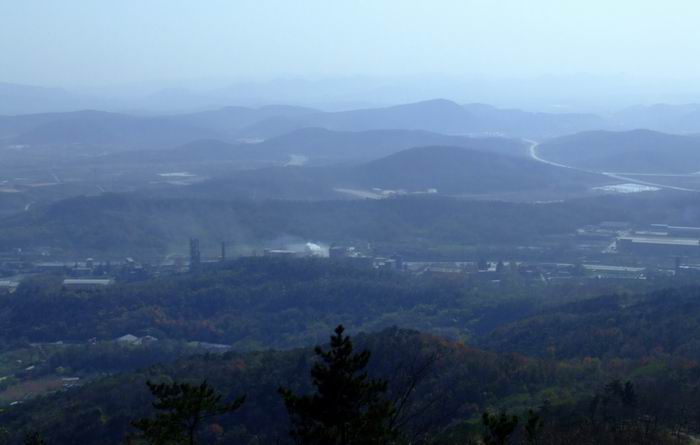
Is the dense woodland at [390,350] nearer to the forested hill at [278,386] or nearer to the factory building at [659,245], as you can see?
the forested hill at [278,386]

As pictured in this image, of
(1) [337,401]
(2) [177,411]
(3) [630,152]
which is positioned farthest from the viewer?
(3) [630,152]

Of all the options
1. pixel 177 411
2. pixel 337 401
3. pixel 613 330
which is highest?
pixel 337 401

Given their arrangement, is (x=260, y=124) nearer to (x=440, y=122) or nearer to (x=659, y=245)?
(x=440, y=122)

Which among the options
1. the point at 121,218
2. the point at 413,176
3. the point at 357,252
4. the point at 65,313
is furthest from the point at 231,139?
the point at 65,313

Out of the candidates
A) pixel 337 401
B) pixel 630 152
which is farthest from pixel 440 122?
pixel 337 401

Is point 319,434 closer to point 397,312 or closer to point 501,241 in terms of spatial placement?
point 397,312

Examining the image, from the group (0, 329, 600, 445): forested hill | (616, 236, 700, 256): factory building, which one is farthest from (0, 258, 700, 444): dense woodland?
(616, 236, 700, 256): factory building

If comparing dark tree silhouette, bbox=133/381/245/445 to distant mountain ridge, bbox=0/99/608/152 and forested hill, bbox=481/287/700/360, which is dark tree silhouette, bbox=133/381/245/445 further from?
distant mountain ridge, bbox=0/99/608/152

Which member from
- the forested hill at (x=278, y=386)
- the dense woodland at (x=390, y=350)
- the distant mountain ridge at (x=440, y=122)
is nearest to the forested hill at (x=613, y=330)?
the dense woodland at (x=390, y=350)

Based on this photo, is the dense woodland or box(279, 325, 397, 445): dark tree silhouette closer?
box(279, 325, 397, 445): dark tree silhouette

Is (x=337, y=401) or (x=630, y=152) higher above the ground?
(x=337, y=401)

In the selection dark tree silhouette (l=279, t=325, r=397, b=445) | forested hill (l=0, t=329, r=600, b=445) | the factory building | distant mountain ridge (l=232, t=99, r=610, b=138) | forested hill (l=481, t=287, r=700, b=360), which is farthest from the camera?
distant mountain ridge (l=232, t=99, r=610, b=138)
